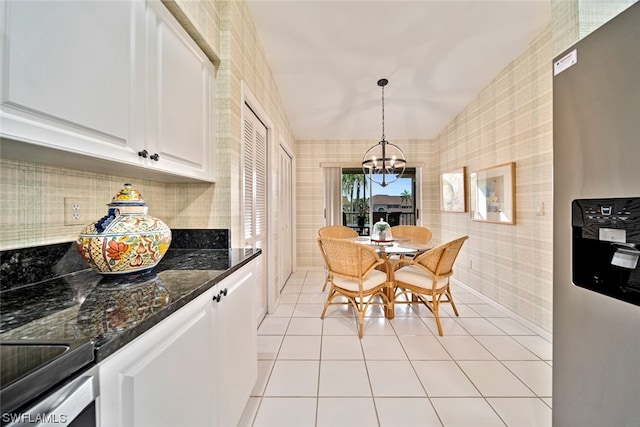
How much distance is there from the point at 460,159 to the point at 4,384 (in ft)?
14.9

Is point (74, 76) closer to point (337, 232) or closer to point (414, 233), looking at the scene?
Result: point (337, 232)

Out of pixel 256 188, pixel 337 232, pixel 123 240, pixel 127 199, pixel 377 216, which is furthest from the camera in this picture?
pixel 377 216

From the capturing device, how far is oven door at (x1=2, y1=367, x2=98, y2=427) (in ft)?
1.22

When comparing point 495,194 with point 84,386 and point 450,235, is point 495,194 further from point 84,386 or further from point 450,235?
point 84,386

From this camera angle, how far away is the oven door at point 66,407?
372mm

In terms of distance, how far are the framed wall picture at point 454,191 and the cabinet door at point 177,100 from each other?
3.51m

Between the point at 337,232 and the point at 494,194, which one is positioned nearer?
the point at 494,194

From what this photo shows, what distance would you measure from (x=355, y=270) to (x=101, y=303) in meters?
1.97

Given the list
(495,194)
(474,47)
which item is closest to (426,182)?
(495,194)

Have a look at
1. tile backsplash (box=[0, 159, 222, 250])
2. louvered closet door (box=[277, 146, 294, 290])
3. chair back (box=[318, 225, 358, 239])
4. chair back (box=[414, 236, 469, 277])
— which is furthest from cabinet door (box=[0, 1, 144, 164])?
chair back (box=[318, 225, 358, 239])

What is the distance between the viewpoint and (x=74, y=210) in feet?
3.58

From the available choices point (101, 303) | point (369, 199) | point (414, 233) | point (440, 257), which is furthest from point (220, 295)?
point (369, 199)

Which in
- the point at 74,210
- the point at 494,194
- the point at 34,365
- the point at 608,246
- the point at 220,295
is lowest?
the point at 220,295

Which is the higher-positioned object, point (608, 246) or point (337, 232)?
point (608, 246)
